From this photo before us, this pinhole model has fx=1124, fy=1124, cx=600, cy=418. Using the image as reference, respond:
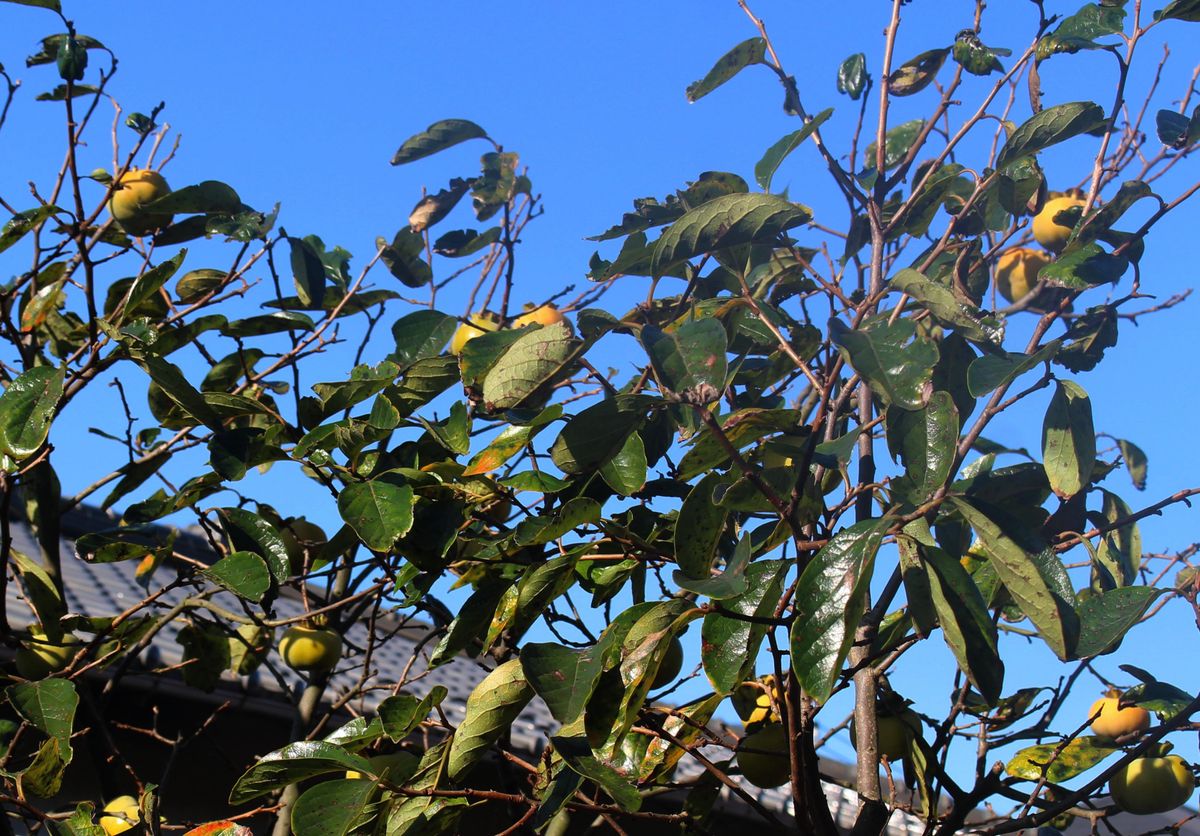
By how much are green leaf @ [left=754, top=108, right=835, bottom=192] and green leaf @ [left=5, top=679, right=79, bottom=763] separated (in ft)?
3.89

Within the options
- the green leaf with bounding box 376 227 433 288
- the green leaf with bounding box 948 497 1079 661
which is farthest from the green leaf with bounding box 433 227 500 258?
the green leaf with bounding box 948 497 1079 661

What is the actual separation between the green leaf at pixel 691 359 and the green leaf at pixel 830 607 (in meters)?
0.18

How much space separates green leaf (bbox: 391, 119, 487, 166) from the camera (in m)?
2.00

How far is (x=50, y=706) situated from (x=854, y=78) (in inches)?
61.8

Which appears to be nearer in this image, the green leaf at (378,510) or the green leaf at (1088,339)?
the green leaf at (378,510)

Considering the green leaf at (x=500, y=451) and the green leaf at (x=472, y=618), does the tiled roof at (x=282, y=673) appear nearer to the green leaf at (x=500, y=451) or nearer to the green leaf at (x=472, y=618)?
the green leaf at (x=472, y=618)

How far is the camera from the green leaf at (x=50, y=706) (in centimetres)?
155

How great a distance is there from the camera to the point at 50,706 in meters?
1.58

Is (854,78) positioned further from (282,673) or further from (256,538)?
(282,673)

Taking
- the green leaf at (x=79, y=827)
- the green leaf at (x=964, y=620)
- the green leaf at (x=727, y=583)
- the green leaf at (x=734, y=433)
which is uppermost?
the green leaf at (x=734, y=433)

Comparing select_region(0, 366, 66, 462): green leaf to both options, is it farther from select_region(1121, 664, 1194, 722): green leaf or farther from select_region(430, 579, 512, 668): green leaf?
select_region(1121, 664, 1194, 722): green leaf

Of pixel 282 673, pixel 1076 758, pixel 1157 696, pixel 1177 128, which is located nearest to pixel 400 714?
pixel 1076 758

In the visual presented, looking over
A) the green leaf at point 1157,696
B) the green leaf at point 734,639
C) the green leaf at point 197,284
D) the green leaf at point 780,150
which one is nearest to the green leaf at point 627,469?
the green leaf at point 734,639

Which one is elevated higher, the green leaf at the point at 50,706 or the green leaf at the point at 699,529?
the green leaf at the point at 699,529
